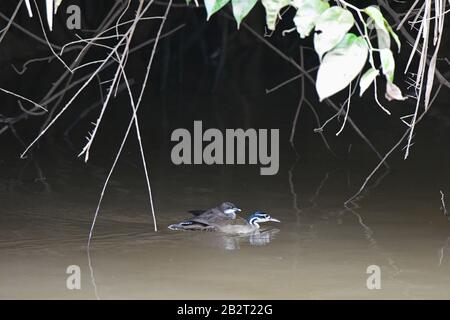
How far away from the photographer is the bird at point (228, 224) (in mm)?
5727

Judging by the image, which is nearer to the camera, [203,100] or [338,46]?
[338,46]

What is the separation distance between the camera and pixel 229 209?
19.7 ft

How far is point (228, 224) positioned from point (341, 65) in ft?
11.0

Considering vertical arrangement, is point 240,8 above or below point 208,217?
above

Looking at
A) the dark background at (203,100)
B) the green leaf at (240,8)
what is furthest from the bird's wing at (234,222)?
the green leaf at (240,8)

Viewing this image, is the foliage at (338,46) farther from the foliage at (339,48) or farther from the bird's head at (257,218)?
the bird's head at (257,218)

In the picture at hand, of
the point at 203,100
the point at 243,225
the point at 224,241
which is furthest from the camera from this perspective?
the point at 203,100

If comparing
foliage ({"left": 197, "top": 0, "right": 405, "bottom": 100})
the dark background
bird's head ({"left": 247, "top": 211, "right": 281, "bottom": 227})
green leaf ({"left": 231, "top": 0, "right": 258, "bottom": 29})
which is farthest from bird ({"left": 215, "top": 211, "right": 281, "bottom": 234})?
foliage ({"left": 197, "top": 0, "right": 405, "bottom": 100})

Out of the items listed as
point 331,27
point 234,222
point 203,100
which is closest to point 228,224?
point 234,222

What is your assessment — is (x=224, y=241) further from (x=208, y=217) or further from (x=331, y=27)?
(x=331, y=27)

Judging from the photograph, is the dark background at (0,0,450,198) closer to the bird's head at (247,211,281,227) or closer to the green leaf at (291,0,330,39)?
the bird's head at (247,211,281,227)

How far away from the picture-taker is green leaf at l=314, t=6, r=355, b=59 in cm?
257

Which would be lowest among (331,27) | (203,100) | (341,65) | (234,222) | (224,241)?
(224,241)

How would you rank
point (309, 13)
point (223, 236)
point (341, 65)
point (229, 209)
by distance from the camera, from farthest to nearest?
point (229, 209), point (223, 236), point (309, 13), point (341, 65)
